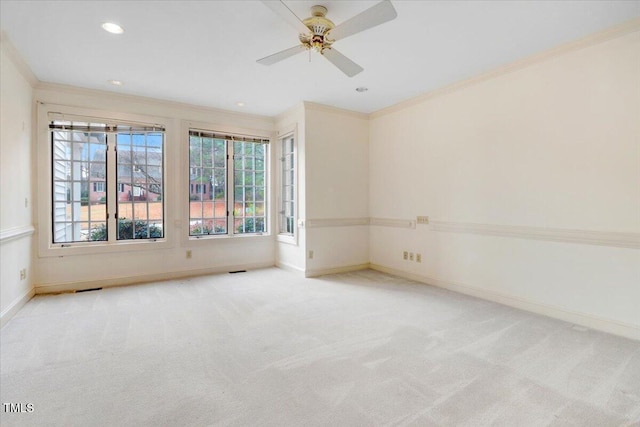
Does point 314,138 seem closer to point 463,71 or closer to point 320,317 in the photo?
point 463,71

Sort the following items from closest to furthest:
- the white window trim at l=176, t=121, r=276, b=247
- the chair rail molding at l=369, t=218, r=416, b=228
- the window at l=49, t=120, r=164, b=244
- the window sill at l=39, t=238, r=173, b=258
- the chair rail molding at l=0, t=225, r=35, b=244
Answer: the chair rail molding at l=0, t=225, r=35, b=244 → the window sill at l=39, t=238, r=173, b=258 → the window at l=49, t=120, r=164, b=244 → the chair rail molding at l=369, t=218, r=416, b=228 → the white window trim at l=176, t=121, r=276, b=247

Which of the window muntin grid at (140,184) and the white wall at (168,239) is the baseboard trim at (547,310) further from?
the window muntin grid at (140,184)

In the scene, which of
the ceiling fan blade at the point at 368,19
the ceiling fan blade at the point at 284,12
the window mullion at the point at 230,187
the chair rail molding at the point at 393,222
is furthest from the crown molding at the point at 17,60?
the chair rail molding at the point at 393,222

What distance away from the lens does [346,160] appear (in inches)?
203

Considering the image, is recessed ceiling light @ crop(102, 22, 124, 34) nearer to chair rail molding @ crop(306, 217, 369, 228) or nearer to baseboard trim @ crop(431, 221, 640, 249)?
chair rail molding @ crop(306, 217, 369, 228)

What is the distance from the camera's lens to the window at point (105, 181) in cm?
412

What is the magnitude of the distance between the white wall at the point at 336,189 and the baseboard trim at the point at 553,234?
1.59 m

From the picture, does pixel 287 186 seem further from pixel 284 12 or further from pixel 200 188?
pixel 284 12

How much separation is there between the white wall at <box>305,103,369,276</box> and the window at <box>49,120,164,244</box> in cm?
226

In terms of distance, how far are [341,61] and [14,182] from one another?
3535mm

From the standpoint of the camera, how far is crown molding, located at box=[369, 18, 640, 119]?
104 inches

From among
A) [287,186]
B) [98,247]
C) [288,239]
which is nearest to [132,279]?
[98,247]

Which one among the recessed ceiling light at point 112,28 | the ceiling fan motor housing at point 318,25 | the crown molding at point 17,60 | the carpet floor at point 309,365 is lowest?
the carpet floor at point 309,365

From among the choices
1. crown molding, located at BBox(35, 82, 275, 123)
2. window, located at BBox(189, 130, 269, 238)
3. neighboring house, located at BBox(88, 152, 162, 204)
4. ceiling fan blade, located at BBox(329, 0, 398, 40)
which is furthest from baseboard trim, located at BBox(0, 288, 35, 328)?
ceiling fan blade, located at BBox(329, 0, 398, 40)
